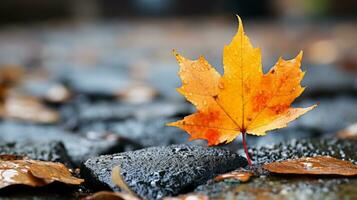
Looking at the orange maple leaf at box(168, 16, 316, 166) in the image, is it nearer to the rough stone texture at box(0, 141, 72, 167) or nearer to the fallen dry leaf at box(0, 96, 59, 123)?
the rough stone texture at box(0, 141, 72, 167)

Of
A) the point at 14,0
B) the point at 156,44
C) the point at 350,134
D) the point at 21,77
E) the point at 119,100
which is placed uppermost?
the point at 14,0

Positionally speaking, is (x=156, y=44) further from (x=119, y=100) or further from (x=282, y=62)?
(x=282, y=62)

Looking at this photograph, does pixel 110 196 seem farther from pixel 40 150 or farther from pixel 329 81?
pixel 329 81

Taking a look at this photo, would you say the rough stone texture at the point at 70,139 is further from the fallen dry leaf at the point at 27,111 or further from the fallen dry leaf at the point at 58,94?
the fallen dry leaf at the point at 58,94

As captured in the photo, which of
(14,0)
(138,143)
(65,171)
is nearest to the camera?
(65,171)

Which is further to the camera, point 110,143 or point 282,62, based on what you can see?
point 110,143

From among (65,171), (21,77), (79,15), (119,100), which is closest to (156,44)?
(21,77)

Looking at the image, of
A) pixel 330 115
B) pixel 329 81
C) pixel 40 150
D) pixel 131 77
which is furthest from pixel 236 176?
pixel 131 77

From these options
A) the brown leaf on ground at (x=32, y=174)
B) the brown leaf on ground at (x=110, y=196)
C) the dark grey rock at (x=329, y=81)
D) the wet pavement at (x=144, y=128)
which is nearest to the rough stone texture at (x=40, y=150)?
the wet pavement at (x=144, y=128)
